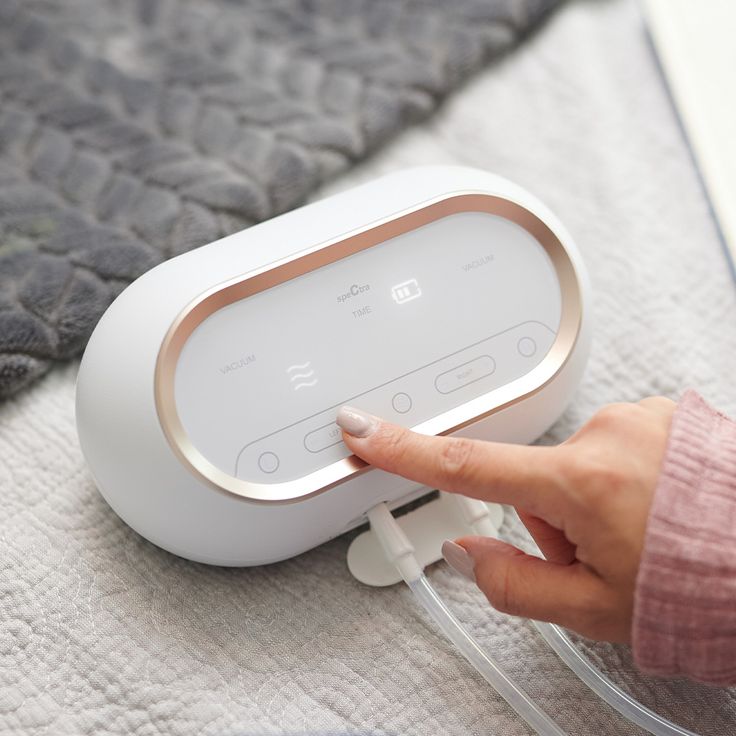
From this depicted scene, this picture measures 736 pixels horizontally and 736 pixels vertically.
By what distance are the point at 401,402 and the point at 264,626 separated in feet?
0.61

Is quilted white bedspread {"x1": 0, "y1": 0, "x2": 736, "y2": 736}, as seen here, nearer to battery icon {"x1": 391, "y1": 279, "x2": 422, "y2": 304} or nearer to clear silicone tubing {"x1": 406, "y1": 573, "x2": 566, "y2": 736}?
clear silicone tubing {"x1": 406, "y1": 573, "x2": 566, "y2": 736}

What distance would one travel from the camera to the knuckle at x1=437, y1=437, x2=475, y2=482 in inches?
20.6

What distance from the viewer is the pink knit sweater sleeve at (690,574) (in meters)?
0.47

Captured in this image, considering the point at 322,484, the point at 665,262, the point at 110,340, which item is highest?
the point at 110,340

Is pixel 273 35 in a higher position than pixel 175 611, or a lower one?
higher

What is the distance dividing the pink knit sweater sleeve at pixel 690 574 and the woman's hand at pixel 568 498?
0.01 m

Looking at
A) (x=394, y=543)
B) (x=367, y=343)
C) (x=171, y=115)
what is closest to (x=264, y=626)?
(x=394, y=543)

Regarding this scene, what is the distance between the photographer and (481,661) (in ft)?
1.85

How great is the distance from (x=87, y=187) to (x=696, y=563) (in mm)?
589

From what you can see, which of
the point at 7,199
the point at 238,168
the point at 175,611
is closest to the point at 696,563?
the point at 175,611

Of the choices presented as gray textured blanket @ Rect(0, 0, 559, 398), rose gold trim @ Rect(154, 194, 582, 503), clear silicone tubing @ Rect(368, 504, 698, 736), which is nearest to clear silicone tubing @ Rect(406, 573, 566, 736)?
clear silicone tubing @ Rect(368, 504, 698, 736)

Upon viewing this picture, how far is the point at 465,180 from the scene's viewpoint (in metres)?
0.64

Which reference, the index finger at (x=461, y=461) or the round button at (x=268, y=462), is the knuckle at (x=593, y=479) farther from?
the round button at (x=268, y=462)

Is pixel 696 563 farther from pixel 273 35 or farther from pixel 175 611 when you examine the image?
pixel 273 35
